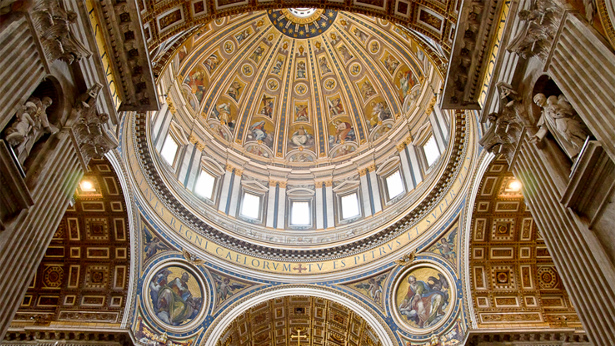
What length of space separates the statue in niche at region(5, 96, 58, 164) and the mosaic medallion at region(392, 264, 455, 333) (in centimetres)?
1534

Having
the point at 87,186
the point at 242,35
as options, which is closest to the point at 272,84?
the point at 242,35

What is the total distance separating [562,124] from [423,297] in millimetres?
12376

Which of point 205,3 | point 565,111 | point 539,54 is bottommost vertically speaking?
point 565,111

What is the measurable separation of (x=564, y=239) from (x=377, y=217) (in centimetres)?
1482

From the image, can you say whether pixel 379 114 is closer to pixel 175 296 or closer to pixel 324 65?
pixel 324 65

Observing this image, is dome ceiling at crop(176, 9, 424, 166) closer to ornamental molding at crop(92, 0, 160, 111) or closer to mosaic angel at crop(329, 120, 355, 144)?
mosaic angel at crop(329, 120, 355, 144)

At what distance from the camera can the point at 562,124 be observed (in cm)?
921

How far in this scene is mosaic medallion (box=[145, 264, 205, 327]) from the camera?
742 inches

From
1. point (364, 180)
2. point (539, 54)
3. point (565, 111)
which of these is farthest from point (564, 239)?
point (364, 180)

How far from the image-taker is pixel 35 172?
9281mm

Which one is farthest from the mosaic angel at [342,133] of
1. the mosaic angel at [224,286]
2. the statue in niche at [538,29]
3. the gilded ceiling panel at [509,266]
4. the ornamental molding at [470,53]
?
the statue in niche at [538,29]

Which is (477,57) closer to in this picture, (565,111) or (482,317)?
(565,111)

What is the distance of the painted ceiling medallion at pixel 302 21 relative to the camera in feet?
107

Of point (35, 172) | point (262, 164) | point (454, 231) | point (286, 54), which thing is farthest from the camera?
point (286, 54)
